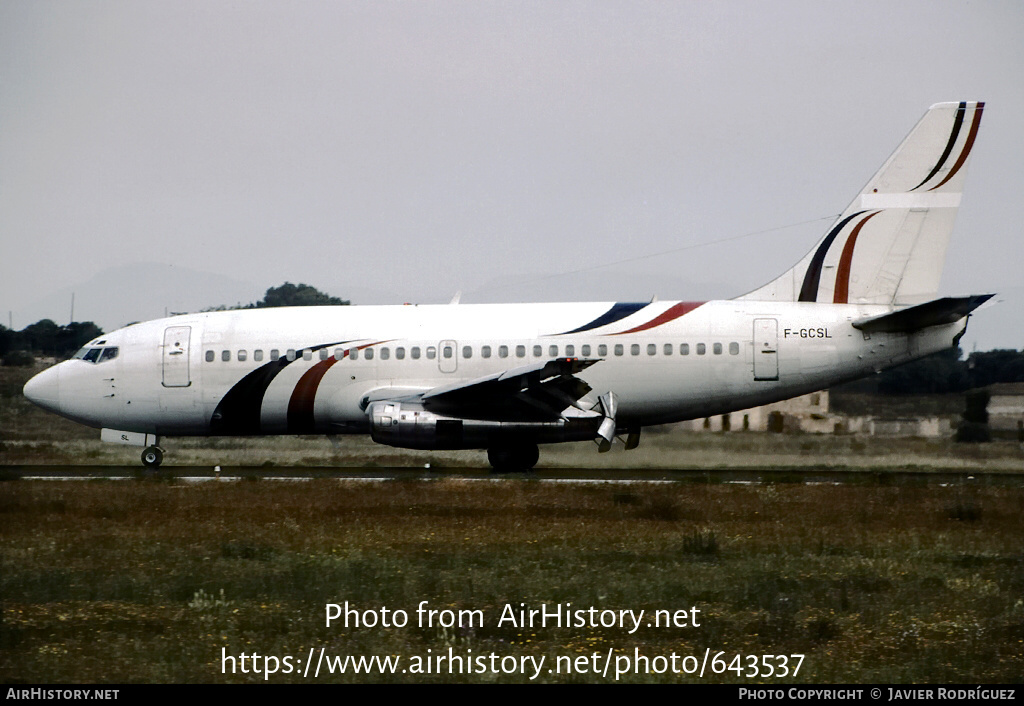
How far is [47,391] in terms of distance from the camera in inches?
1049

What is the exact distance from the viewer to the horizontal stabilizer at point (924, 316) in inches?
899

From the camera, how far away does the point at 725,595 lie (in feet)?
36.5

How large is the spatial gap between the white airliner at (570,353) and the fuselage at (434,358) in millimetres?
36

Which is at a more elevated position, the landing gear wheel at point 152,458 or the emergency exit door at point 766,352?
the emergency exit door at point 766,352

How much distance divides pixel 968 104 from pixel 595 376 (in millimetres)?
9978

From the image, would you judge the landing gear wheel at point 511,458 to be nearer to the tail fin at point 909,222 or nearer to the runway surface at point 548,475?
the runway surface at point 548,475

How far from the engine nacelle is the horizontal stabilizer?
6.06 metres

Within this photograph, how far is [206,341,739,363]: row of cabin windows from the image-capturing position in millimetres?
24609

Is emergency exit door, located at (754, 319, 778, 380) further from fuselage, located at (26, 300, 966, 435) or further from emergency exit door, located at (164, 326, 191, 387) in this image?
emergency exit door, located at (164, 326, 191, 387)

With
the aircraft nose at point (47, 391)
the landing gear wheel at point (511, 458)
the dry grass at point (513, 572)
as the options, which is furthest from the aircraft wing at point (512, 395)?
the aircraft nose at point (47, 391)

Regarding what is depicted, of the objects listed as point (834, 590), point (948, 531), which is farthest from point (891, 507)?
point (834, 590)

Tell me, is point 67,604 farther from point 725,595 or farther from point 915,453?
point 915,453

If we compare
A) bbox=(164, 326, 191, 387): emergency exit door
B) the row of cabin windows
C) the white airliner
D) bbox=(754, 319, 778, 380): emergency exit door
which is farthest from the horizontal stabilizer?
bbox=(164, 326, 191, 387): emergency exit door

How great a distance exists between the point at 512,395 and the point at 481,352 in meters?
1.63
